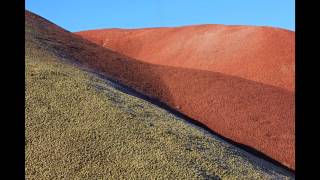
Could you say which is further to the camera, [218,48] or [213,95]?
[218,48]

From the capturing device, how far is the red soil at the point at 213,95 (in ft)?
62.3

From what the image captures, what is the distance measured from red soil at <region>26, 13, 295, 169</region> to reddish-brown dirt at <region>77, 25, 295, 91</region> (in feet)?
32.2

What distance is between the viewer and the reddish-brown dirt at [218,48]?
38.8 meters

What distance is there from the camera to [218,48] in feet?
158

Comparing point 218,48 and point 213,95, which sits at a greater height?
point 213,95

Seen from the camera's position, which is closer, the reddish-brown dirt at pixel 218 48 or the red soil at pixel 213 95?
the red soil at pixel 213 95

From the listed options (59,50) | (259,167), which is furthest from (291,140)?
(59,50)

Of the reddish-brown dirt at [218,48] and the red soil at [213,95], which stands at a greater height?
the red soil at [213,95]

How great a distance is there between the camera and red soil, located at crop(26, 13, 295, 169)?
1899cm

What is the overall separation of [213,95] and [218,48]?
83.2 ft

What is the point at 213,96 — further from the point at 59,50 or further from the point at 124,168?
the point at 124,168

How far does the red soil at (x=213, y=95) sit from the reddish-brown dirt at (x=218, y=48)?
386 inches
